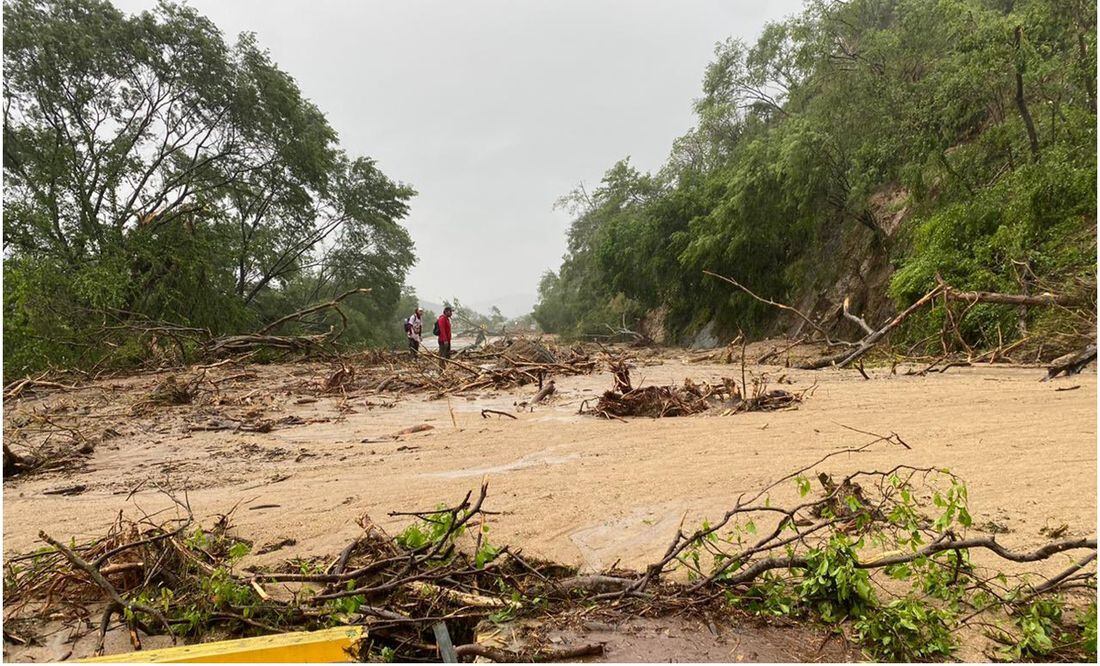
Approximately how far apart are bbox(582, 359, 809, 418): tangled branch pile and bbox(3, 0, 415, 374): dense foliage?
39.3 feet

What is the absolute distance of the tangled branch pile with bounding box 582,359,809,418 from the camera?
24.8 feet

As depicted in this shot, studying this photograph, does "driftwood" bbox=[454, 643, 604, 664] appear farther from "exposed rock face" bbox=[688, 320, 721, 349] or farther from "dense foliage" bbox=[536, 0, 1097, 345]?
"exposed rock face" bbox=[688, 320, 721, 349]

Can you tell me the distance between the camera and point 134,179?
20156 mm

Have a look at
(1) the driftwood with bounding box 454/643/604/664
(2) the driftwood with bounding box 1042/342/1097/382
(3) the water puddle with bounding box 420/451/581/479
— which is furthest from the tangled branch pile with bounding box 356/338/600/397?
A: (1) the driftwood with bounding box 454/643/604/664

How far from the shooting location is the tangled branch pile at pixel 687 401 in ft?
24.8

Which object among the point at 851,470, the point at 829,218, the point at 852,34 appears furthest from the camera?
the point at 852,34

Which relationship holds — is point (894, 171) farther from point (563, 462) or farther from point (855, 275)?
point (563, 462)

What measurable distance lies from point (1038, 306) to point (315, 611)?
11843 millimetres

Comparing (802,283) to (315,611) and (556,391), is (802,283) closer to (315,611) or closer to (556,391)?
(556,391)

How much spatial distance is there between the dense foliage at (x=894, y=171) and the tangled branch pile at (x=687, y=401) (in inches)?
227

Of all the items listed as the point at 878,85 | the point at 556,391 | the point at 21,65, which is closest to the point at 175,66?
the point at 21,65

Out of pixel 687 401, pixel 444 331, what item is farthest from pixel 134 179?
pixel 687 401

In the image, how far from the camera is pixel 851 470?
4.32m

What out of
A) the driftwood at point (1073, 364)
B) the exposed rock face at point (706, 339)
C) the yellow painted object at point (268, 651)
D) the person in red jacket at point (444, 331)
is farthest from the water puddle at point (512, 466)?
the exposed rock face at point (706, 339)
